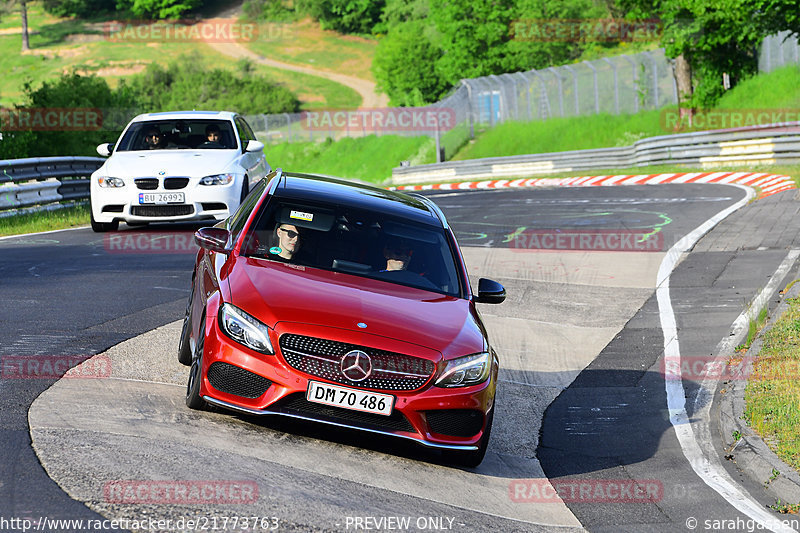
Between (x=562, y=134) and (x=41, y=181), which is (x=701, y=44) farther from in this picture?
(x=41, y=181)

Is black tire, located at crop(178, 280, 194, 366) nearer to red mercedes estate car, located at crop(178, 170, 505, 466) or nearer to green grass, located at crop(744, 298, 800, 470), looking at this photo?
red mercedes estate car, located at crop(178, 170, 505, 466)

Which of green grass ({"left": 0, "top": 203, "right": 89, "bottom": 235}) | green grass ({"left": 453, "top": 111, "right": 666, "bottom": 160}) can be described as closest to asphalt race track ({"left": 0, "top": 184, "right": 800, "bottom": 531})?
green grass ({"left": 0, "top": 203, "right": 89, "bottom": 235})

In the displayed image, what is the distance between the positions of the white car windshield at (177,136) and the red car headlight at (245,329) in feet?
33.6

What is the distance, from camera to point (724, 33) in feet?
133

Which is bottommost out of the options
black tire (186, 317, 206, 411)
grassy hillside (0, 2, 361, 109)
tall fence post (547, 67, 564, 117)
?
grassy hillside (0, 2, 361, 109)

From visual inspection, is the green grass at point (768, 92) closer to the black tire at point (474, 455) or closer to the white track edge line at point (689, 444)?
the white track edge line at point (689, 444)

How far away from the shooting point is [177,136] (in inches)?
655

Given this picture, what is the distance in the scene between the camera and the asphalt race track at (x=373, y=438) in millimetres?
5609

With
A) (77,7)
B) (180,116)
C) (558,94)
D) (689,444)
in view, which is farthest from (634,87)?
(77,7)

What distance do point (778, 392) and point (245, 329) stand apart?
13.9 ft

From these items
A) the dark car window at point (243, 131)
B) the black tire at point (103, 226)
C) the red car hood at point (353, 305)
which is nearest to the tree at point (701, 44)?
the dark car window at point (243, 131)

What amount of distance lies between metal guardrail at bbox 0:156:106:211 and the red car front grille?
1423 cm

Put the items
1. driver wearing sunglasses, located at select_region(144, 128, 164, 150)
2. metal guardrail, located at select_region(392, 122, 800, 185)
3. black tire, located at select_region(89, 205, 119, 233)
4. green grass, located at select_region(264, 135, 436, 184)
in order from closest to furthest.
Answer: black tire, located at select_region(89, 205, 119, 233) → driver wearing sunglasses, located at select_region(144, 128, 164, 150) → metal guardrail, located at select_region(392, 122, 800, 185) → green grass, located at select_region(264, 135, 436, 184)

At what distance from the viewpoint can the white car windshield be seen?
16.5 meters
